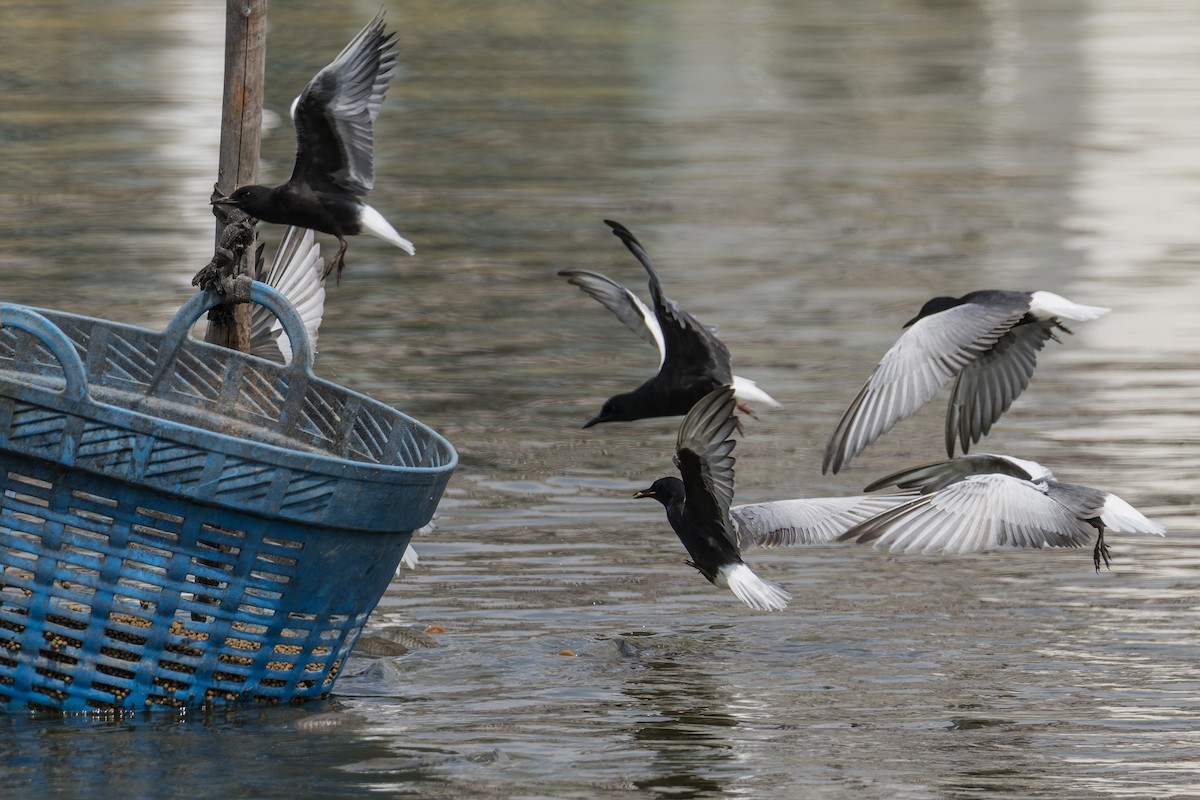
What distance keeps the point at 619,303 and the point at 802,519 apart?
110 cm

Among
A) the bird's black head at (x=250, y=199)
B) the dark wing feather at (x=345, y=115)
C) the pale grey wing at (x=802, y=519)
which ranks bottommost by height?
the pale grey wing at (x=802, y=519)

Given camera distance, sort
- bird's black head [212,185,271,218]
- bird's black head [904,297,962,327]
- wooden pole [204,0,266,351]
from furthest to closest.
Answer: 1. bird's black head [904,297,962,327]
2. wooden pole [204,0,266,351]
3. bird's black head [212,185,271,218]

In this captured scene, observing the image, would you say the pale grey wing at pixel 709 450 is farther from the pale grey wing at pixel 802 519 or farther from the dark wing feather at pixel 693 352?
the dark wing feather at pixel 693 352


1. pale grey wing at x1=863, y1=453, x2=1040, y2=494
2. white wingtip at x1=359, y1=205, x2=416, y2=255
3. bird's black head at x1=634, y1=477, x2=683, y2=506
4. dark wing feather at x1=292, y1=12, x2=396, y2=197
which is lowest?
bird's black head at x1=634, y1=477, x2=683, y2=506

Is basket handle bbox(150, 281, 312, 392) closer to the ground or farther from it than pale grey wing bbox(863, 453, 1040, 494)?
farther from it

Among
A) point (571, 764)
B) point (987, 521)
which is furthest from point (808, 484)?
point (571, 764)

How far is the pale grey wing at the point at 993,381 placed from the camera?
8320 millimetres

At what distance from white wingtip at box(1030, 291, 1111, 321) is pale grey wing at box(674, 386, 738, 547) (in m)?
1.50

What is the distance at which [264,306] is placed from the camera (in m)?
6.88

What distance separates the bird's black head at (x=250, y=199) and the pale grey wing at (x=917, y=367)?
2.21 metres

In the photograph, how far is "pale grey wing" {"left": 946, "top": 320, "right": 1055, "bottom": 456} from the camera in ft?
27.3

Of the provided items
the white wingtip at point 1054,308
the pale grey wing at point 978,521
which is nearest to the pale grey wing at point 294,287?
the pale grey wing at point 978,521

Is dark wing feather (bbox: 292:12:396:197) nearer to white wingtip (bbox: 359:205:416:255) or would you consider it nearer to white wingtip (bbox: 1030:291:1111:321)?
white wingtip (bbox: 359:205:416:255)

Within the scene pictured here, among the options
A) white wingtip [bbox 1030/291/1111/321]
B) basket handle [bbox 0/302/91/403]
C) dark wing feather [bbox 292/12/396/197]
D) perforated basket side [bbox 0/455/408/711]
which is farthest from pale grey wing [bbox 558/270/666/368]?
basket handle [bbox 0/302/91/403]
